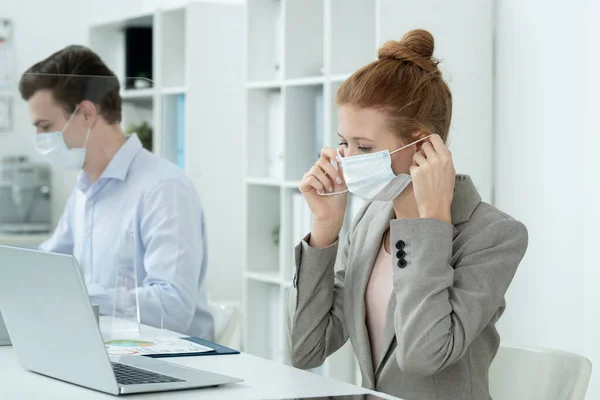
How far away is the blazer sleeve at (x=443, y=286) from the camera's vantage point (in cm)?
157

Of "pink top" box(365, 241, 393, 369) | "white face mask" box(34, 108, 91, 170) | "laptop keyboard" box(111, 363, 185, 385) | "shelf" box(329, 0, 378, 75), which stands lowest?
"laptop keyboard" box(111, 363, 185, 385)

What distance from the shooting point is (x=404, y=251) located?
164 cm

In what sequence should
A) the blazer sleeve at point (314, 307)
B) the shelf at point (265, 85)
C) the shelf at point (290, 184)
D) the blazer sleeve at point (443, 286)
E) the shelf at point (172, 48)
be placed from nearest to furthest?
the blazer sleeve at point (443, 286), the blazer sleeve at point (314, 307), the shelf at point (290, 184), the shelf at point (265, 85), the shelf at point (172, 48)

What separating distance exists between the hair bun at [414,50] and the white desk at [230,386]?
65cm

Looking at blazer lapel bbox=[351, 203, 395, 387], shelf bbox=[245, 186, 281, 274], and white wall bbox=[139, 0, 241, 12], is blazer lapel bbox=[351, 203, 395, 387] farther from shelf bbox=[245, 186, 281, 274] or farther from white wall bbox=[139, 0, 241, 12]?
white wall bbox=[139, 0, 241, 12]

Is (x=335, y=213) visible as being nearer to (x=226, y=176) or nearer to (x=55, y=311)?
(x=55, y=311)

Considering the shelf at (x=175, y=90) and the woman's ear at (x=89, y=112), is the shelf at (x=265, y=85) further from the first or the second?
the woman's ear at (x=89, y=112)

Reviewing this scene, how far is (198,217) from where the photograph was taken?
2465 mm

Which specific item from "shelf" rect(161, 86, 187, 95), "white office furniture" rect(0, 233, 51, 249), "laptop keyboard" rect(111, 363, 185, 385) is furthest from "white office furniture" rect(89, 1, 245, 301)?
"laptop keyboard" rect(111, 363, 185, 385)

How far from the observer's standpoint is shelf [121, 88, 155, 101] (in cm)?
245

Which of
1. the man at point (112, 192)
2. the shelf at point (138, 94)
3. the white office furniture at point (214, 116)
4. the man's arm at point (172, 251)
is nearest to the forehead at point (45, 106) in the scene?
the man at point (112, 192)

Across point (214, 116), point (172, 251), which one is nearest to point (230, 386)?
point (172, 251)

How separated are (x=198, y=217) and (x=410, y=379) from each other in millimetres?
963

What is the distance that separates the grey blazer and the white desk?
216mm
